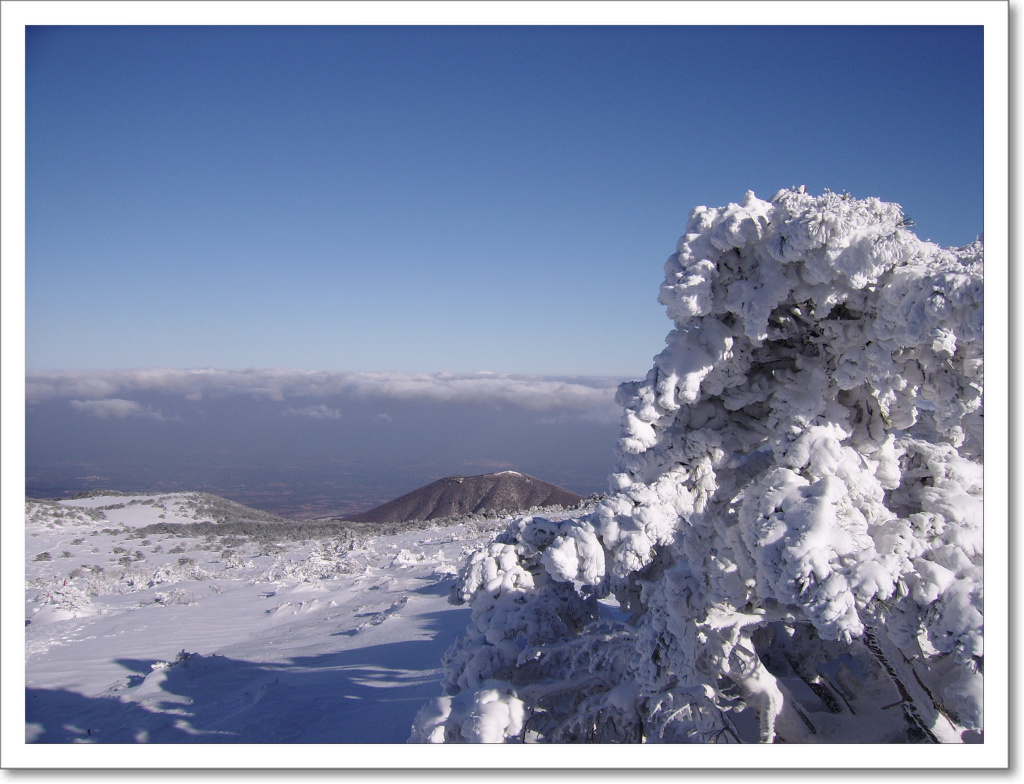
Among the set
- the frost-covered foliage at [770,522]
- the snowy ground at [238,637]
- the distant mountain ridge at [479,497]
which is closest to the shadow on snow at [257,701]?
the snowy ground at [238,637]

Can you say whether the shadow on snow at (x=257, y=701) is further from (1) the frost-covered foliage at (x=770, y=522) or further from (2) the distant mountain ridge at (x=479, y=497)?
(2) the distant mountain ridge at (x=479, y=497)

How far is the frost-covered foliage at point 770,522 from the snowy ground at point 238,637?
78.5 inches

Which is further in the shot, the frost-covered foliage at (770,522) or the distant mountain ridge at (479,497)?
the distant mountain ridge at (479,497)

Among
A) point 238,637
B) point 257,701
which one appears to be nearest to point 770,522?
point 257,701

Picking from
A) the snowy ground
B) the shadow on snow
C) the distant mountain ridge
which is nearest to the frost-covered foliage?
the shadow on snow

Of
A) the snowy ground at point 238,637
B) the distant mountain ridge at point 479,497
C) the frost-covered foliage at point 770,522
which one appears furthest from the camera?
the distant mountain ridge at point 479,497

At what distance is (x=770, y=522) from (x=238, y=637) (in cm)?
855

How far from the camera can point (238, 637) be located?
29.4 feet

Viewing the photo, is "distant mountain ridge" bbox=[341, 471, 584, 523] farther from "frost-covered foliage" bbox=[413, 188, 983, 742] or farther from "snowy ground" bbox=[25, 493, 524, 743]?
"frost-covered foliage" bbox=[413, 188, 983, 742]

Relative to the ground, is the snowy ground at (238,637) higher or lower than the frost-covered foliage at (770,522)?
lower

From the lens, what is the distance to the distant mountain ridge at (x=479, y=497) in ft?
70.0

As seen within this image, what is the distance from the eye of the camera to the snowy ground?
237 inches

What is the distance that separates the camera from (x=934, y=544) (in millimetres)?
3369

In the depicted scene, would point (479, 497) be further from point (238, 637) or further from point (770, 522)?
point (770, 522)
